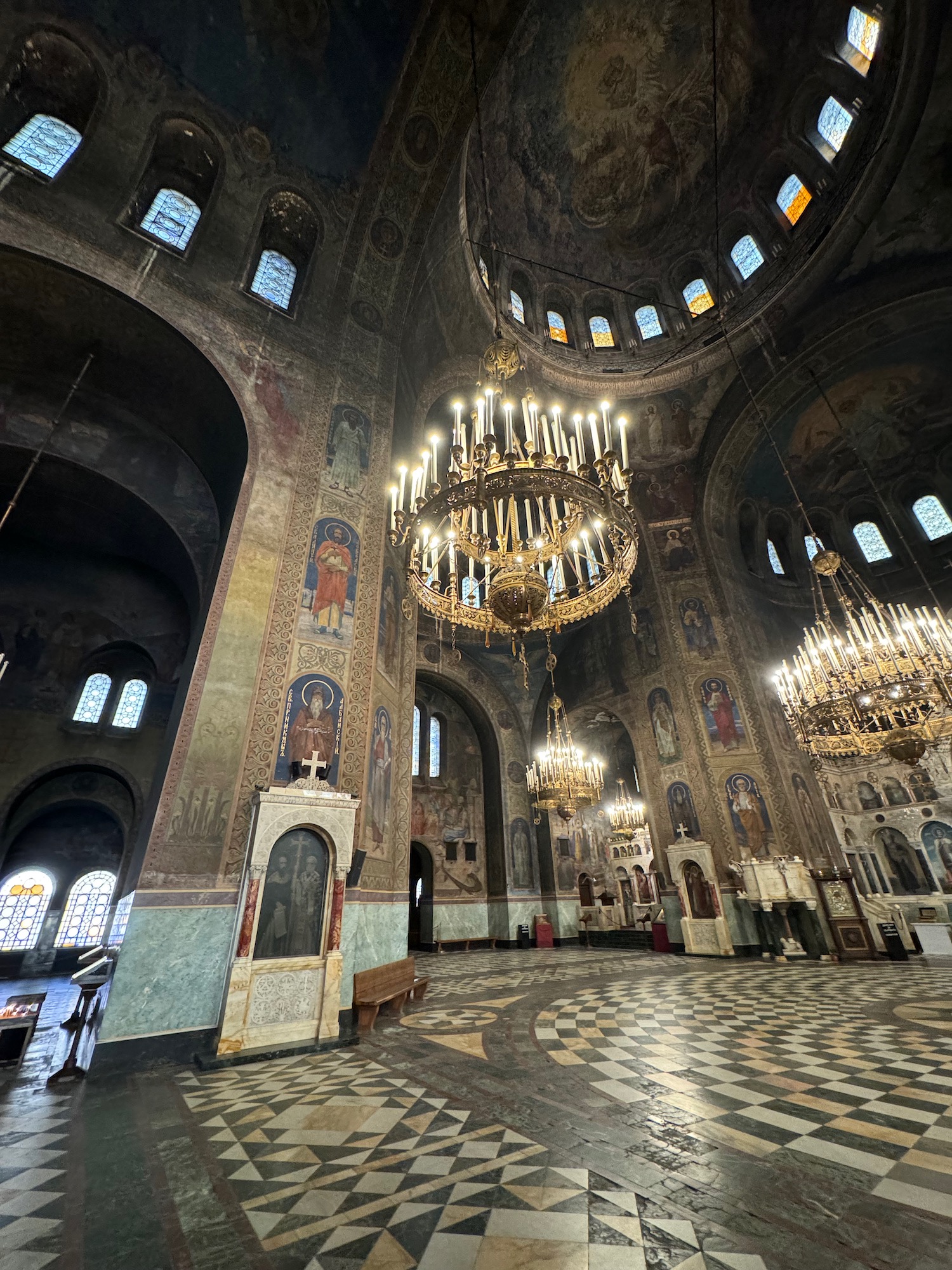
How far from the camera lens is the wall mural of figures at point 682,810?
13.8 meters

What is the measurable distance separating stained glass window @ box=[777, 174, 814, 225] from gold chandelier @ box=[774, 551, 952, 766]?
440 inches

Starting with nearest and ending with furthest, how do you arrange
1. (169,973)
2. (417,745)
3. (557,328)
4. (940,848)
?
(169,973) < (557,328) < (417,745) < (940,848)

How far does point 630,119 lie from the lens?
1377cm

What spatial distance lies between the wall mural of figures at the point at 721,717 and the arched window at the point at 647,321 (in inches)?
434

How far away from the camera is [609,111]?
13.6m

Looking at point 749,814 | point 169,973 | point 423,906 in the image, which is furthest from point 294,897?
point 423,906

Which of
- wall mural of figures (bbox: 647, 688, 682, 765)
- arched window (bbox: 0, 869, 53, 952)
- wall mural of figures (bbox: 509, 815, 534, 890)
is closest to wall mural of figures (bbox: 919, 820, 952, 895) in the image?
wall mural of figures (bbox: 647, 688, 682, 765)

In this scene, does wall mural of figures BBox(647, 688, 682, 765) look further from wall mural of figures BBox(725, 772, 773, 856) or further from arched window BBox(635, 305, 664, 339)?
arched window BBox(635, 305, 664, 339)

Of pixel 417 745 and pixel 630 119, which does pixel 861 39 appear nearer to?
pixel 630 119

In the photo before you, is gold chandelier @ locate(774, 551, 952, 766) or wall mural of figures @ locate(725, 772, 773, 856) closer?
gold chandelier @ locate(774, 551, 952, 766)

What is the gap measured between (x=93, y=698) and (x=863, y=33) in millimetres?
23443

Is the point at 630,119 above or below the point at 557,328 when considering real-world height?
above

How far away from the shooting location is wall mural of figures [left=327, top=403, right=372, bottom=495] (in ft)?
29.9

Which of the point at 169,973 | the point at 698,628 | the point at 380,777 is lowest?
the point at 169,973
